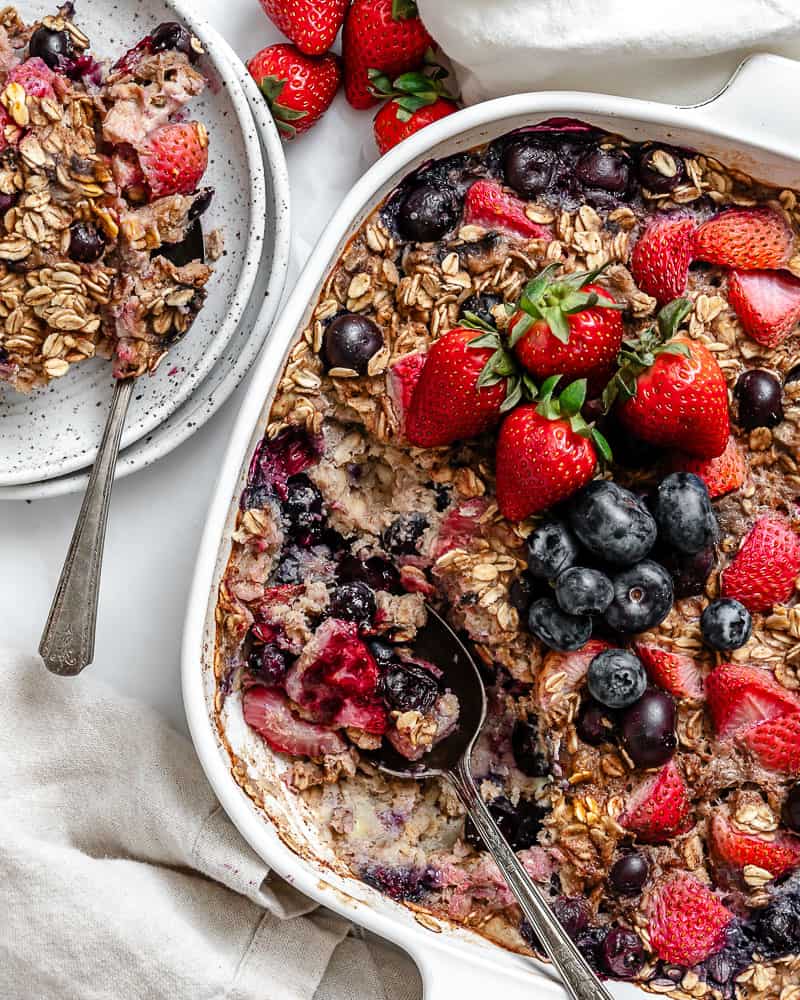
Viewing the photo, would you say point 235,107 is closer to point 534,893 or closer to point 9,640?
point 9,640

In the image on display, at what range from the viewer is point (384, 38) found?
1938mm

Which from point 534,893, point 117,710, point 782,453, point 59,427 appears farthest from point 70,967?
point 782,453

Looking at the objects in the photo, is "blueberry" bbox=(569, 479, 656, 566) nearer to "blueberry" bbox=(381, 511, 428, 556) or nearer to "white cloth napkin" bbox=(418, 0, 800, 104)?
"blueberry" bbox=(381, 511, 428, 556)

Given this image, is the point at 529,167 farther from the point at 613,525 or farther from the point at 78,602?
the point at 78,602

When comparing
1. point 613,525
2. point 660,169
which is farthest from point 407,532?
point 660,169

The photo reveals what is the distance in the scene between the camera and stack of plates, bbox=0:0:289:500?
195 centimetres

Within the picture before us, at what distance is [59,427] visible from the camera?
2.05 m

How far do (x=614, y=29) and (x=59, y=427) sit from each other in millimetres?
1219

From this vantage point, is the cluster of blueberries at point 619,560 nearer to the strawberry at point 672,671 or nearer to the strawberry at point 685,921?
the strawberry at point 672,671

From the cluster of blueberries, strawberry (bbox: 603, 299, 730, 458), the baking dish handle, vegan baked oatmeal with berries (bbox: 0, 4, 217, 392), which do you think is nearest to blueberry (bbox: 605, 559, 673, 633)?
the cluster of blueberries

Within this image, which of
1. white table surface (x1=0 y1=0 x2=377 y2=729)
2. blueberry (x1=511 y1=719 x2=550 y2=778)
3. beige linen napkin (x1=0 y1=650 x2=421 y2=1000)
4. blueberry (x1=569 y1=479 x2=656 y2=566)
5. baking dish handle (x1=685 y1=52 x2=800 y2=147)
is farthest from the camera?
white table surface (x1=0 y1=0 x2=377 y2=729)

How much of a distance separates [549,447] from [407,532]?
0.33 meters

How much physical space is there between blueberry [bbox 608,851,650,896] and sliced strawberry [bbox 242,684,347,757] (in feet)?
1.64

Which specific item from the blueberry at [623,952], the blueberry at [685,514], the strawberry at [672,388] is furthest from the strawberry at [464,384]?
the blueberry at [623,952]
